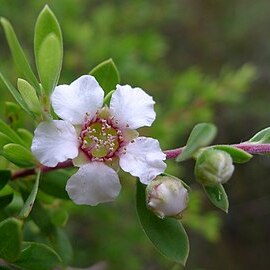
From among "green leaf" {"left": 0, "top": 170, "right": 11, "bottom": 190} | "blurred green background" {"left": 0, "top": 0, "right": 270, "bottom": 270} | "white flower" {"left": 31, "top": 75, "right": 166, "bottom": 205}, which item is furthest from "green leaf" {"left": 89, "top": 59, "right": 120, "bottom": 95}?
"blurred green background" {"left": 0, "top": 0, "right": 270, "bottom": 270}

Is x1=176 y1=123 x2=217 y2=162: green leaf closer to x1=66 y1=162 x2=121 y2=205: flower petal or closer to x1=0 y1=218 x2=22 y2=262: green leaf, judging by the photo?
x1=66 y1=162 x2=121 y2=205: flower petal

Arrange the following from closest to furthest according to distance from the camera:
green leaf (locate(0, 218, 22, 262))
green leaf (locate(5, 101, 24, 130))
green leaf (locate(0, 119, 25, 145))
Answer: green leaf (locate(0, 218, 22, 262)) < green leaf (locate(0, 119, 25, 145)) < green leaf (locate(5, 101, 24, 130))

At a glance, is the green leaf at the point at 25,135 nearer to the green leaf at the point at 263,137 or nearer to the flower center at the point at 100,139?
the flower center at the point at 100,139

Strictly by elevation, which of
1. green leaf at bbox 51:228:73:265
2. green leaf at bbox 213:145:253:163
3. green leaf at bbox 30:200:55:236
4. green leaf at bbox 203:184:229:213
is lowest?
green leaf at bbox 51:228:73:265

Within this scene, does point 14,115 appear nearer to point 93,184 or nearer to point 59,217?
point 59,217

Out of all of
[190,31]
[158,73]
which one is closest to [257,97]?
[190,31]

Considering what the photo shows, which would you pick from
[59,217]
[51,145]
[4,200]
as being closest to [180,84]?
[59,217]
